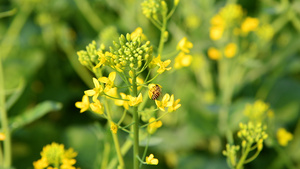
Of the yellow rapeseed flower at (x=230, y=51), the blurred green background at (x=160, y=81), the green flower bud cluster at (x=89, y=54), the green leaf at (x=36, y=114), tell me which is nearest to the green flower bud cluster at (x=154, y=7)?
the green flower bud cluster at (x=89, y=54)

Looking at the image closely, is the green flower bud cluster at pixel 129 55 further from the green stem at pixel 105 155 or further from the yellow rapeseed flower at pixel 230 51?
the yellow rapeseed flower at pixel 230 51

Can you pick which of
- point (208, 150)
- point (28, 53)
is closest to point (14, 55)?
point (28, 53)

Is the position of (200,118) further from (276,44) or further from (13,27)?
(13,27)

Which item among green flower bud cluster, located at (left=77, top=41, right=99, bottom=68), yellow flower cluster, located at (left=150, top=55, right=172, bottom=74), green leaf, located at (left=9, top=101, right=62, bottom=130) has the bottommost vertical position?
yellow flower cluster, located at (left=150, top=55, right=172, bottom=74)

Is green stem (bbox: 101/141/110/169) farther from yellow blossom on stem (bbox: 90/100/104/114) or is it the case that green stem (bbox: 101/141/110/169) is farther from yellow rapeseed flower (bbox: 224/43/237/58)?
yellow rapeseed flower (bbox: 224/43/237/58)

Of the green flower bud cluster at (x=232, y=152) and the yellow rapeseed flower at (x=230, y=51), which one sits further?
the yellow rapeseed flower at (x=230, y=51)

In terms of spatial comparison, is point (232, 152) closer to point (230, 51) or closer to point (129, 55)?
point (129, 55)

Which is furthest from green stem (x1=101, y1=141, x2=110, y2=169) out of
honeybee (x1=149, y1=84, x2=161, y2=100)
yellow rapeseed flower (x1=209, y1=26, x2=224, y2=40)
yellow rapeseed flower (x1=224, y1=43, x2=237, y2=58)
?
yellow rapeseed flower (x1=224, y1=43, x2=237, y2=58)

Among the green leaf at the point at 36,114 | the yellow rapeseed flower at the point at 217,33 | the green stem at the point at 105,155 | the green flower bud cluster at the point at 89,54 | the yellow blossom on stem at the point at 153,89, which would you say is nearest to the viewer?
the yellow blossom on stem at the point at 153,89
